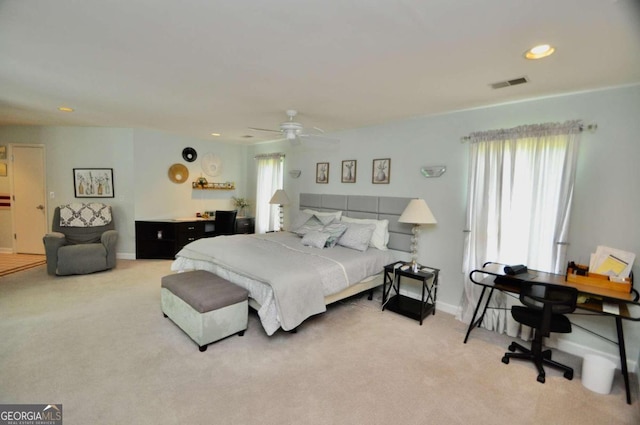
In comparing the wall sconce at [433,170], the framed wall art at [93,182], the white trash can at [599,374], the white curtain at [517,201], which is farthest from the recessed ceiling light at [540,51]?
the framed wall art at [93,182]

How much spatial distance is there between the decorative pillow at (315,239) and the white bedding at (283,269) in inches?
4.6

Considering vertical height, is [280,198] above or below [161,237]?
above

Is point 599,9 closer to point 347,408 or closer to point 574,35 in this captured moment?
point 574,35

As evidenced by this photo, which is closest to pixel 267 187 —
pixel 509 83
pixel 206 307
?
pixel 206 307

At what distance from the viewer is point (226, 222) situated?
566 cm

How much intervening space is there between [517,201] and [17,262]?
768cm

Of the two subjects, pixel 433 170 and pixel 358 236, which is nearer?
pixel 433 170

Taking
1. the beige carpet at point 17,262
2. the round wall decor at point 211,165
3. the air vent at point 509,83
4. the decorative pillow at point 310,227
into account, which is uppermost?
the air vent at point 509,83

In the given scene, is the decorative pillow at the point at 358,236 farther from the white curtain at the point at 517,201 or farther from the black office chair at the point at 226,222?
the black office chair at the point at 226,222

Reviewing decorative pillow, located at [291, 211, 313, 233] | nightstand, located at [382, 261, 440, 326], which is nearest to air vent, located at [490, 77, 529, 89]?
nightstand, located at [382, 261, 440, 326]

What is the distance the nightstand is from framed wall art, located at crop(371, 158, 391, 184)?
1201 mm

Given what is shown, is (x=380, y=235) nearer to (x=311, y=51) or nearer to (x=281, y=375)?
(x=281, y=375)

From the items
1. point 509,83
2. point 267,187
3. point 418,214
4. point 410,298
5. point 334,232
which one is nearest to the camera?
point 509,83

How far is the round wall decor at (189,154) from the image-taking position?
578 centimetres
